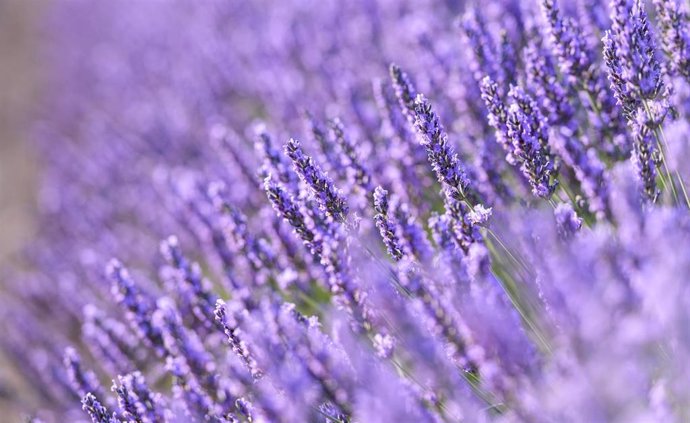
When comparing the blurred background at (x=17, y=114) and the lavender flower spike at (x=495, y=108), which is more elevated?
the blurred background at (x=17, y=114)

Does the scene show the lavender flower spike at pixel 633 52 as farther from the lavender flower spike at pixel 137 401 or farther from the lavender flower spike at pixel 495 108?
the lavender flower spike at pixel 137 401

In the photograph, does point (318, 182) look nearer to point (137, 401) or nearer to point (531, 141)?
point (531, 141)

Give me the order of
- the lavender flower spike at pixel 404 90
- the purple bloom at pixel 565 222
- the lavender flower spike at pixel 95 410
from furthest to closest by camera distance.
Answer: the lavender flower spike at pixel 404 90 < the lavender flower spike at pixel 95 410 < the purple bloom at pixel 565 222

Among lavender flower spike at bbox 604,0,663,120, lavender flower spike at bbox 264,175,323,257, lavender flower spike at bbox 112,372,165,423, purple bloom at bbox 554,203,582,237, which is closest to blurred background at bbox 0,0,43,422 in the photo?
lavender flower spike at bbox 112,372,165,423

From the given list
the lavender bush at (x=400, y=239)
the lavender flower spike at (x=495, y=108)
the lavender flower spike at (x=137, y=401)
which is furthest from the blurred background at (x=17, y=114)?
the lavender flower spike at (x=495, y=108)

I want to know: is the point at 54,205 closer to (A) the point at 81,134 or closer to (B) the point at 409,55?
(A) the point at 81,134

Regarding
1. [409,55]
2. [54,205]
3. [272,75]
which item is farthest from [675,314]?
[54,205]
